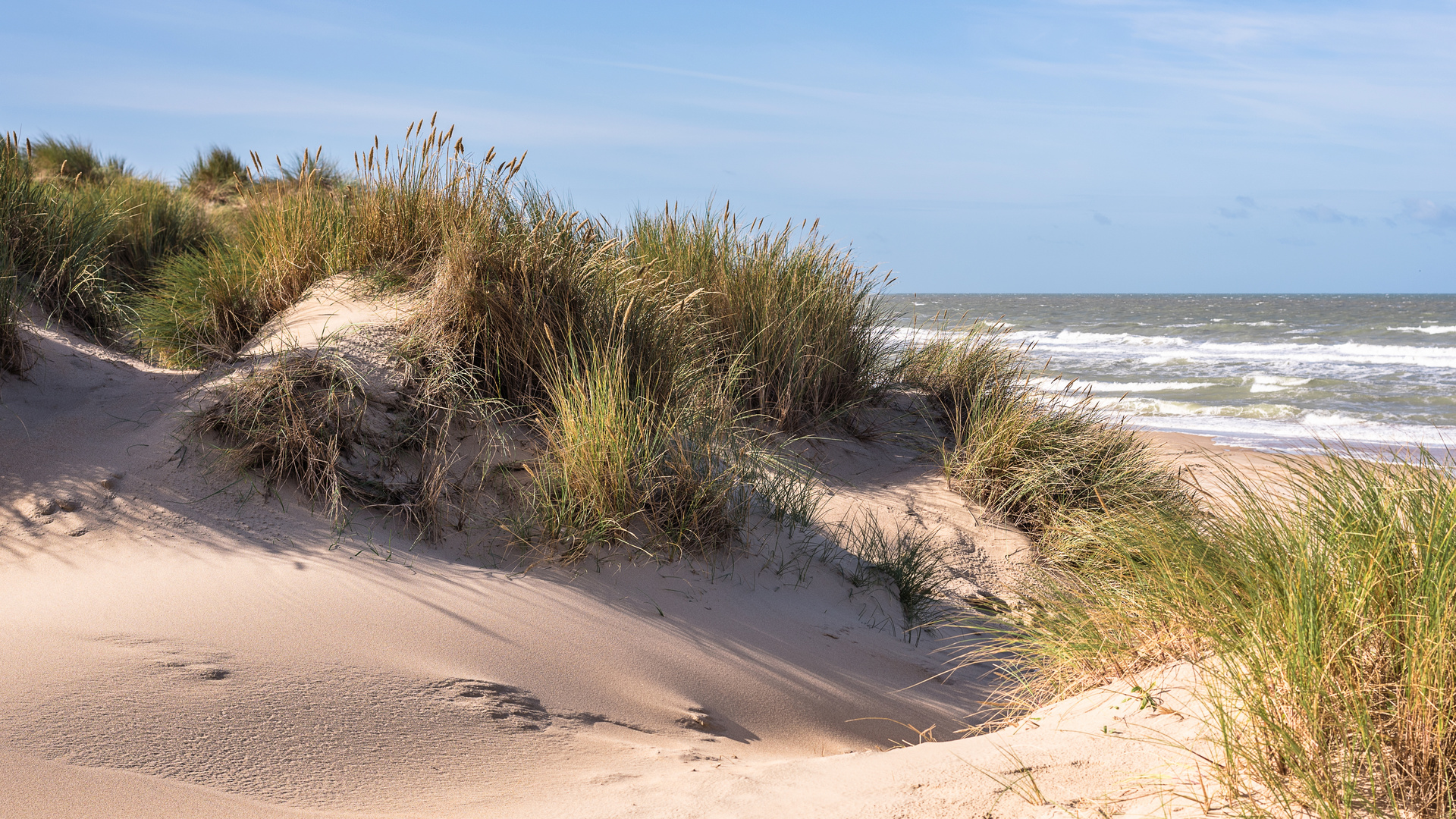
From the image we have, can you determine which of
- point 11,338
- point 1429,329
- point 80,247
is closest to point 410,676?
point 11,338

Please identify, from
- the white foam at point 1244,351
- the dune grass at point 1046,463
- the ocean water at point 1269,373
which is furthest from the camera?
the white foam at point 1244,351

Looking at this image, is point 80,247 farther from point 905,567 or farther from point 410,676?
point 905,567

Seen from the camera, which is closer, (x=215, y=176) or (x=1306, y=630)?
(x=1306, y=630)

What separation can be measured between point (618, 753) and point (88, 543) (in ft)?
7.26

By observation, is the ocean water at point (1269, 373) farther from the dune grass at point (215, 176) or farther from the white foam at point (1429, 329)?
the dune grass at point (215, 176)

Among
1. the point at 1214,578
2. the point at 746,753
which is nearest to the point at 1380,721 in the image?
the point at 1214,578

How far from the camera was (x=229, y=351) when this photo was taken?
5395 mm

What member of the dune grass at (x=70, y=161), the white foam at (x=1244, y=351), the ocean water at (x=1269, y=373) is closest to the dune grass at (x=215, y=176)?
the dune grass at (x=70, y=161)

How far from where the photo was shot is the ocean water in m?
12.1

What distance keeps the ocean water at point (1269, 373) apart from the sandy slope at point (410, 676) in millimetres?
2022

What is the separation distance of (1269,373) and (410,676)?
20120 mm

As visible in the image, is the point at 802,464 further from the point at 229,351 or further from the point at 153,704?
the point at 153,704

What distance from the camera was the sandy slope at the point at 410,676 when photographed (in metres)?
2.32

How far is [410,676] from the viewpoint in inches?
116
